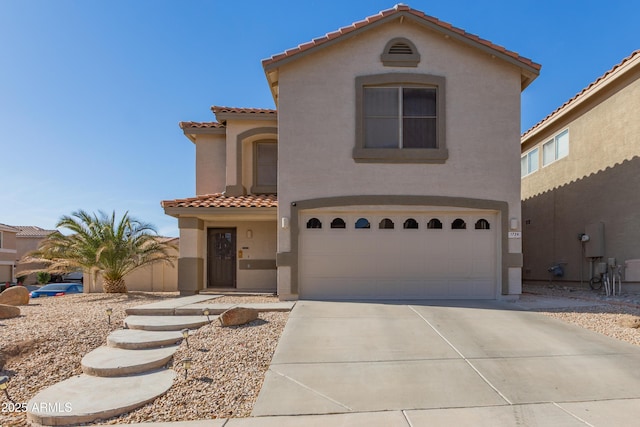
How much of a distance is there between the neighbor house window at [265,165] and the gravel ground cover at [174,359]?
680 cm

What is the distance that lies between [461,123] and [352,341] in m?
6.89

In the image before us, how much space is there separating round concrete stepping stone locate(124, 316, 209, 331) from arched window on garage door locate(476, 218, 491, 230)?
7283 millimetres

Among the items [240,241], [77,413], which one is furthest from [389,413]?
[240,241]

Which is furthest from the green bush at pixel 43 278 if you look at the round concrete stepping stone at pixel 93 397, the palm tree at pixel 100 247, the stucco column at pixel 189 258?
the round concrete stepping stone at pixel 93 397

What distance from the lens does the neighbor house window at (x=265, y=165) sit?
14.7 m

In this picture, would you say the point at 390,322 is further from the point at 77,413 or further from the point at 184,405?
the point at 77,413

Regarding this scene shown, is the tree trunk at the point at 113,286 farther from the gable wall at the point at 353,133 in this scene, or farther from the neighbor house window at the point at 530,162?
the neighbor house window at the point at 530,162

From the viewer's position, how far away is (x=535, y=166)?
57.7 ft

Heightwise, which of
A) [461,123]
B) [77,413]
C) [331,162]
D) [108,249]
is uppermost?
[461,123]

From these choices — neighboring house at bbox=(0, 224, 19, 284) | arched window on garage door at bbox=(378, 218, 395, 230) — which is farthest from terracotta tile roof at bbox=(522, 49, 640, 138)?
neighboring house at bbox=(0, 224, 19, 284)

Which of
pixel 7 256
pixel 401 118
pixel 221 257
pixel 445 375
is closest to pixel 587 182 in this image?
pixel 401 118

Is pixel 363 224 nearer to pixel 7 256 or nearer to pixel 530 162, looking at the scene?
pixel 530 162

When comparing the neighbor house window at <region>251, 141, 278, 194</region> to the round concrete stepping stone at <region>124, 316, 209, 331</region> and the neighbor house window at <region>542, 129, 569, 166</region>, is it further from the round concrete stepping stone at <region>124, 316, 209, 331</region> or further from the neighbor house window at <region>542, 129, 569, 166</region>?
the neighbor house window at <region>542, 129, 569, 166</region>

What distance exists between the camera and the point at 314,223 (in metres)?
11.0
